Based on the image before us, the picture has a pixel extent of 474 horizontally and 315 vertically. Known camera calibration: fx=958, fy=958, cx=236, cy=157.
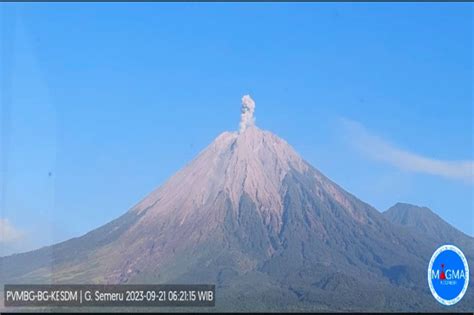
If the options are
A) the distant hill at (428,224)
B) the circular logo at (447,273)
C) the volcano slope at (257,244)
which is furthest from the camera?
the distant hill at (428,224)

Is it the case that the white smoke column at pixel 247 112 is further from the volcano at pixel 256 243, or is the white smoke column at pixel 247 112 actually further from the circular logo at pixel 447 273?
the circular logo at pixel 447 273

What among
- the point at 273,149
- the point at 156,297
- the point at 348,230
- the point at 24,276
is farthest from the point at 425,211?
the point at 156,297

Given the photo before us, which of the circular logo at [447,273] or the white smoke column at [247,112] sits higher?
the white smoke column at [247,112]

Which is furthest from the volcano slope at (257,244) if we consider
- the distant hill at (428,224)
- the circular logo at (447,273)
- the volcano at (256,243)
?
the circular logo at (447,273)

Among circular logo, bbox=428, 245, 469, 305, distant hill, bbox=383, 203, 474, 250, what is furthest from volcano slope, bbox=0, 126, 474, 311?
circular logo, bbox=428, 245, 469, 305

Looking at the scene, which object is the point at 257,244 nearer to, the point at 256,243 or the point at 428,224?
the point at 256,243

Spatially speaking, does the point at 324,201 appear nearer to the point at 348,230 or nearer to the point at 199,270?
the point at 348,230

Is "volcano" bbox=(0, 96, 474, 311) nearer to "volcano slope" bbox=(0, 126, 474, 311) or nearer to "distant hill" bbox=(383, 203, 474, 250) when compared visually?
"volcano slope" bbox=(0, 126, 474, 311)

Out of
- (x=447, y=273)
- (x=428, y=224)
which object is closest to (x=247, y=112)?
(x=428, y=224)
